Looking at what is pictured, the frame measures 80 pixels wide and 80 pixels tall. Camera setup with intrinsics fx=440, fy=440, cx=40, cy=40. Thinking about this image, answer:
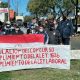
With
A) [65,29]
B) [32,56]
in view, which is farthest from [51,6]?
[32,56]

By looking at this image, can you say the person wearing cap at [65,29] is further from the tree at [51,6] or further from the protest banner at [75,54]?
the tree at [51,6]

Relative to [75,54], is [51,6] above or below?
below

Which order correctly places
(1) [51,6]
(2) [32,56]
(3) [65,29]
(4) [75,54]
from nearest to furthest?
(2) [32,56], (4) [75,54], (3) [65,29], (1) [51,6]

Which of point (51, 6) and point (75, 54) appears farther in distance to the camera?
point (51, 6)

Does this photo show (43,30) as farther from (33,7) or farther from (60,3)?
(33,7)

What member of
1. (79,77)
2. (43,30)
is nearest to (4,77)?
(79,77)

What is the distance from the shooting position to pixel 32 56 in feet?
46.2

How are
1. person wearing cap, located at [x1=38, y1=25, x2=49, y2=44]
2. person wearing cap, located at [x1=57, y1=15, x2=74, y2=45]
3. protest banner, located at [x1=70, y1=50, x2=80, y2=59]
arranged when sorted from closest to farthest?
protest banner, located at [x1=70, y1=50, x2=80, y2=59]
person wearing cap, located at [x1=38, y1=25, x2=49, y2=44]
person wearing cap, located at [x1=57, y1=15, x2=74, y2=45]

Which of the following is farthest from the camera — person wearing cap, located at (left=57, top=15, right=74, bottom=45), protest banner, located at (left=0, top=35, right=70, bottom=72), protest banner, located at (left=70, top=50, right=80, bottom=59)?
person wearing cap, located at (left=57, top=15, right=74, bottom=45)

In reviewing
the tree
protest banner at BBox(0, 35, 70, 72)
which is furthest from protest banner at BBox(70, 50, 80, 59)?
the tree

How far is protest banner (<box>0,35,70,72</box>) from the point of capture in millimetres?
13773

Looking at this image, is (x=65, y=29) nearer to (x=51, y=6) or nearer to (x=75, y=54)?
(x=75, y=54)

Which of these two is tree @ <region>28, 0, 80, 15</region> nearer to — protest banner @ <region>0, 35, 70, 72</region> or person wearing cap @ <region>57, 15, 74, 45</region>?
person wearing cap @ <region>57, 15, 74, 45</region>

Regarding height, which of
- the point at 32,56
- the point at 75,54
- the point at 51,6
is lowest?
the point at 51,6
